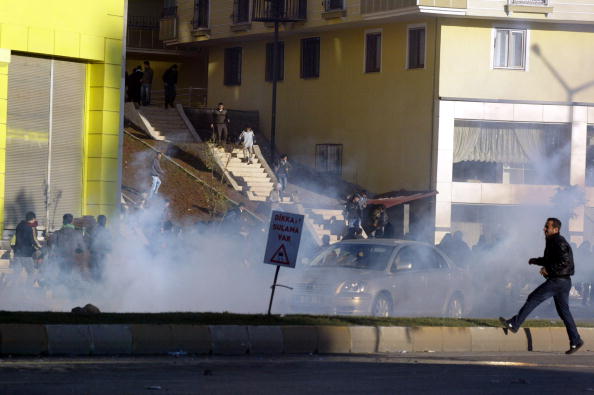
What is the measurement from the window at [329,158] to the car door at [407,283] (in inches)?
811

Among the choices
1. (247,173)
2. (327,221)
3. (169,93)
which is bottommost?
(327,221)

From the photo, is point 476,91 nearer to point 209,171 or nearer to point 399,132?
point 399,132

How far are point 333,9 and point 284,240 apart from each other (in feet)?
80.1

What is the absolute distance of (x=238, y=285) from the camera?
24828mm

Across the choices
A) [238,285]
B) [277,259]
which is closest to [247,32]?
[238,285]

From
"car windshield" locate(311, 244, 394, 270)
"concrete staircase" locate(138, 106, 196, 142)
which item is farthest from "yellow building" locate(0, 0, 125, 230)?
"concrete staircase" locate(138, 106, 196, 142)

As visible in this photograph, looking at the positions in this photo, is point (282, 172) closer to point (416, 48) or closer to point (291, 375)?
point (416, 48)

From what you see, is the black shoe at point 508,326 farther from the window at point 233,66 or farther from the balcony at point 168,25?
the balcony at point 168,25

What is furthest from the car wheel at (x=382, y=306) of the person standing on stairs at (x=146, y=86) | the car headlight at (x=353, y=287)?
the person standing on stairs at (x=146, y=86)

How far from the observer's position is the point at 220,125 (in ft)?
131

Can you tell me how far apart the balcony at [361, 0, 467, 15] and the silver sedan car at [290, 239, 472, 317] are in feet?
53.8

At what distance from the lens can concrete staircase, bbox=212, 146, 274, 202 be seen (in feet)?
123

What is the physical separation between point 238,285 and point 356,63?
16.8 meters

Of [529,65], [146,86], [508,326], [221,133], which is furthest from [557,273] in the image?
[146,86]
